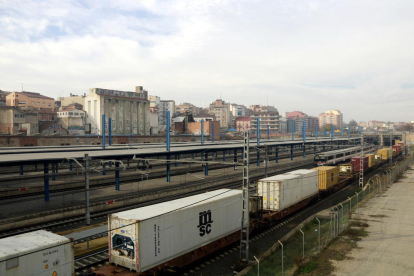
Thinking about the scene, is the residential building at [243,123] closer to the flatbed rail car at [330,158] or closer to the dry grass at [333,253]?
the flatbed rail car at [330,158]

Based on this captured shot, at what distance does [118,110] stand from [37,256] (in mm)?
86624

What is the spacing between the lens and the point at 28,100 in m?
120

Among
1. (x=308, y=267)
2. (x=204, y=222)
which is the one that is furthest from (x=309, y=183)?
(x=204, y=222)

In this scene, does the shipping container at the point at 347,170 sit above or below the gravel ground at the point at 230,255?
above

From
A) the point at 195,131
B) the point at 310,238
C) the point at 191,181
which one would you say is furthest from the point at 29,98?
the point at 310,238

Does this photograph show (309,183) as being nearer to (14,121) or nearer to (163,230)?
(163,230)

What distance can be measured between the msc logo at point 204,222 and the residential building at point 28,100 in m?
120

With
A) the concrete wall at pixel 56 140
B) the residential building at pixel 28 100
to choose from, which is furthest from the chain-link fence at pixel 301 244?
the residential building at pixel 28 100

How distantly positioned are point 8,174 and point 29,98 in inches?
3086

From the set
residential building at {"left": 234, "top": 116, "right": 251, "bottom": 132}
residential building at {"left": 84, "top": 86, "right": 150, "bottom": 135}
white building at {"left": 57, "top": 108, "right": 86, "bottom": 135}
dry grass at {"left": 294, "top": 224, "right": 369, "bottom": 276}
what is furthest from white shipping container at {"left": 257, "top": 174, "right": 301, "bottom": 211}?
residential building at {"left": 234, "top": 116, "right": 251, "bottom": 132}

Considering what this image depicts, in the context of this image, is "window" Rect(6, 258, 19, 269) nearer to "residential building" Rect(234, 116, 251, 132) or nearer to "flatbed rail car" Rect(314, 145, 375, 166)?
"flatbed rail car" Rect(314, 145, 375, 166)

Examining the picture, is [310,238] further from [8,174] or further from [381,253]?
[8,174]

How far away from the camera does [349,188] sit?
42.3 meters

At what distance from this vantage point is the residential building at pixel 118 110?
91.1m
